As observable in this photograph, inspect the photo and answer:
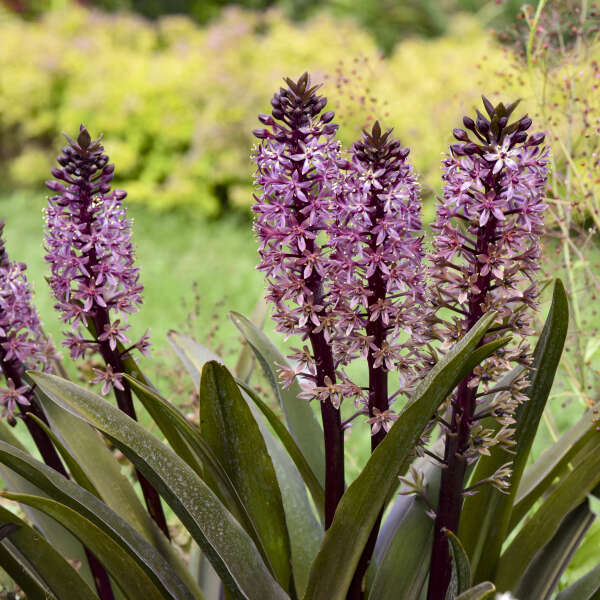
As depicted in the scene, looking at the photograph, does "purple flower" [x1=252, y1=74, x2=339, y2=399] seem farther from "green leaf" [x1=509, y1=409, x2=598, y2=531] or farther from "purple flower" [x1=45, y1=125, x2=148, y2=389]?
"green leaf" [x1=509, y1=409, x2=598, y2=531]

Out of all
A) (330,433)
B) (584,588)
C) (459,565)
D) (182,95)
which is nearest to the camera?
(459,565)

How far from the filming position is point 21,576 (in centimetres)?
176

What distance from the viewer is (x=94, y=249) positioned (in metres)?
1.62

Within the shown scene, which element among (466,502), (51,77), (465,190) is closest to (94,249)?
(465,190)

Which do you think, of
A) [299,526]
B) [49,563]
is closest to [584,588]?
[299,526]

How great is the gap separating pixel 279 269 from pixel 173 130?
6.94 meters

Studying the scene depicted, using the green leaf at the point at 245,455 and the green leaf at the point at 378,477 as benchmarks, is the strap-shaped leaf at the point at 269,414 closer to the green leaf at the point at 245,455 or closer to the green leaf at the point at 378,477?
the green leaf at the point at 245,455

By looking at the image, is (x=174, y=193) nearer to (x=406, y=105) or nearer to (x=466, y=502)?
(x=406, y=105)

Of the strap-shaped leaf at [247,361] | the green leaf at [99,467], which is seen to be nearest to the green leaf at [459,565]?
the green leaf at [99,467]

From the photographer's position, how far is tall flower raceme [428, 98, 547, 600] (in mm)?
1382

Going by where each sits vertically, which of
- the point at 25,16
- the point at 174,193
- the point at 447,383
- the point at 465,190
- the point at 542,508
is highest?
the point at 25,16

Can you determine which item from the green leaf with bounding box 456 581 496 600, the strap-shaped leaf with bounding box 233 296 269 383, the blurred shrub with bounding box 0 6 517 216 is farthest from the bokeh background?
the green leaf with bounding box 456 581 496 600

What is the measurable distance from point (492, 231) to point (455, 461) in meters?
0.49

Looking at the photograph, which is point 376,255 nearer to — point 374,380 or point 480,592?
point 374,380
